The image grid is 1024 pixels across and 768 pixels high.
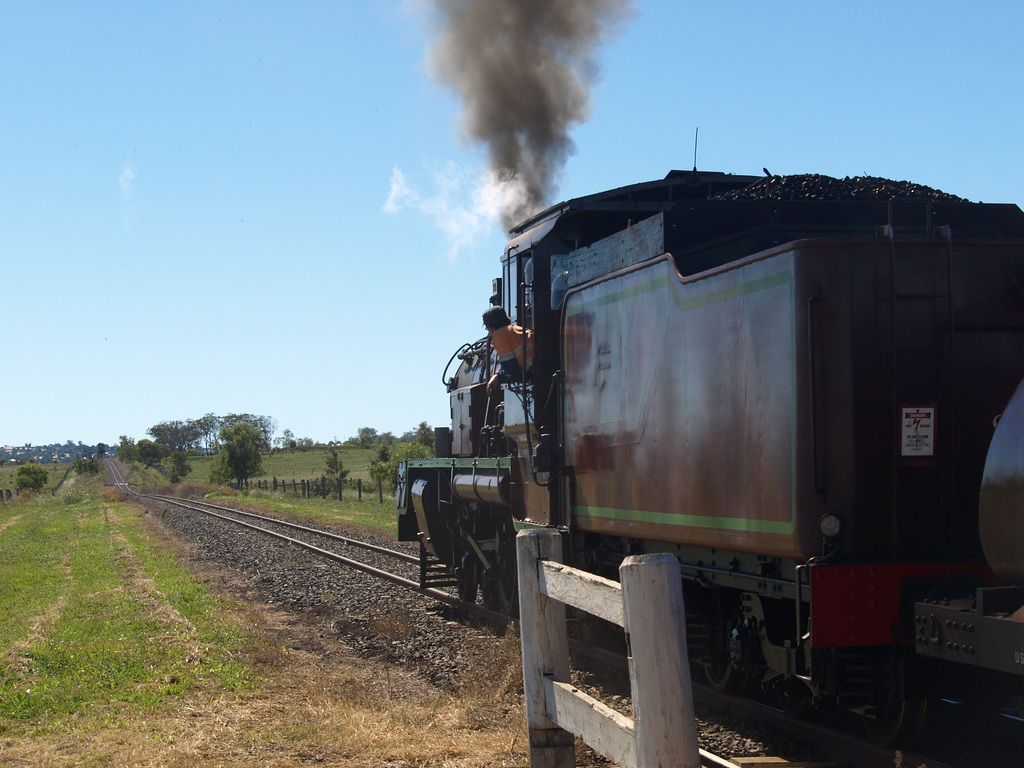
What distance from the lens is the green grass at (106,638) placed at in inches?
288

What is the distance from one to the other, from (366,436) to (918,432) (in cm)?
15508

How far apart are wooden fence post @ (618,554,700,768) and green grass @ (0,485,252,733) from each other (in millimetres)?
4713

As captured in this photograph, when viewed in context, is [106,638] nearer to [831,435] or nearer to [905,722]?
[905,722]

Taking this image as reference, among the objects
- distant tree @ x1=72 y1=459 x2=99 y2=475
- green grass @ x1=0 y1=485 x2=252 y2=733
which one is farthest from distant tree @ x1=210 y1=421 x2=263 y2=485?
green grass @ x1=0 y1=485 x2=252 y2=733

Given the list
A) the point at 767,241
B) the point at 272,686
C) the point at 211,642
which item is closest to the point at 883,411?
the point at 767,241

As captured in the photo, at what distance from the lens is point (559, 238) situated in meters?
8.51

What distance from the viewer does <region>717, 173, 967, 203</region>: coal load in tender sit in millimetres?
6816

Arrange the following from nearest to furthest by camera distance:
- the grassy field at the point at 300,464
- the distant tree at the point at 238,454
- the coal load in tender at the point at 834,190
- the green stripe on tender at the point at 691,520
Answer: the green stripe on tender at the point at 691,520 < the coal load in tender at the point at 834,190 < the distant tree at the point at 238,454 < the grassy field at the point at 300,464

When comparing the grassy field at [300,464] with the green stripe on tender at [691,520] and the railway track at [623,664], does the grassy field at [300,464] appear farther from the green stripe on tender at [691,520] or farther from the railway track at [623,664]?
the green stripe on tender at [691,520]

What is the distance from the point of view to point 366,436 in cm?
15800

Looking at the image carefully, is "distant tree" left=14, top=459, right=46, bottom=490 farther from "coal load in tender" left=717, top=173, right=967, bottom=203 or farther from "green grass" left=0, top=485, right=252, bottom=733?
"coal load in tender" left=717, top=173, right=967, bottom=203

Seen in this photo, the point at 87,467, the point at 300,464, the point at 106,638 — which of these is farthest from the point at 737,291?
the point at 300,464

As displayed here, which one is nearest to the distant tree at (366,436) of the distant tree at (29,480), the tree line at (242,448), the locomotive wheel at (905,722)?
the tree line at (242,448)

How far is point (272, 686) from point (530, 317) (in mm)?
3587
